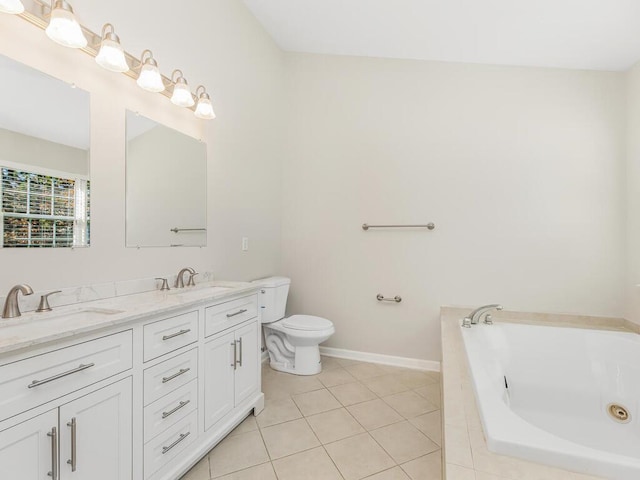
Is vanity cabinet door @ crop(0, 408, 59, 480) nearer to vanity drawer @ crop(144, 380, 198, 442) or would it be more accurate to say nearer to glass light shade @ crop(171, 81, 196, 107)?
vanity drawer @ crop(144, 380, 198, 442)

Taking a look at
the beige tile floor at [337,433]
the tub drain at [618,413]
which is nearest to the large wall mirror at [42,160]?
the beige tile floor at [337,433]

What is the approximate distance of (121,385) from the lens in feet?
3.85

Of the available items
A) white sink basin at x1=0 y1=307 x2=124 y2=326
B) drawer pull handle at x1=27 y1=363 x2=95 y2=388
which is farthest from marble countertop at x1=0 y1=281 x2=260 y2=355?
drawer pull handle at x1=27 y1=363 x2=95 y2=388

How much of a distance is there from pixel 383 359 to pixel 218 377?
160 centimetres

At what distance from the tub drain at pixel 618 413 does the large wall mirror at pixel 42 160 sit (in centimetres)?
269

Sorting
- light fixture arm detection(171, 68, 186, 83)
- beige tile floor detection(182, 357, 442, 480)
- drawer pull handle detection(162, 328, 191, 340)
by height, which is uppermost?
light fixture arm detection(171, 68, 186, 83)

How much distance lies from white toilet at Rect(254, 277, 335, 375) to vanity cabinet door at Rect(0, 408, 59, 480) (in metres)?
1.59

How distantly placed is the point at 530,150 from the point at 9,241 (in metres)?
3.05

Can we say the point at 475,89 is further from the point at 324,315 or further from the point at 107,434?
the point at 107,434

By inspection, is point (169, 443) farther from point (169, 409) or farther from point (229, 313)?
point (229, 313)

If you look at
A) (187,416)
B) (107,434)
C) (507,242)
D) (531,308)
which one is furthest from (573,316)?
(107,434)

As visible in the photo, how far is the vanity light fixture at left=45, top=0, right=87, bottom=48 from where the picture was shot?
1.23 m

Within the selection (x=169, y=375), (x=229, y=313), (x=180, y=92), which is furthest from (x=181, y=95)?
(x=169, y=375)

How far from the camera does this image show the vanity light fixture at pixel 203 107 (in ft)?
6.57
